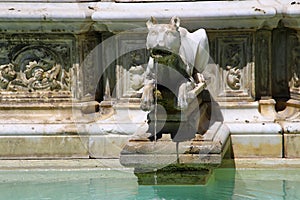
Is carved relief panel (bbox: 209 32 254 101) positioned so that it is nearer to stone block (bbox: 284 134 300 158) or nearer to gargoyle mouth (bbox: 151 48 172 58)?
stone block (bbox: 284 134 300 158)

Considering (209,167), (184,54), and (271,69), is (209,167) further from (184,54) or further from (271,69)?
(271,69)

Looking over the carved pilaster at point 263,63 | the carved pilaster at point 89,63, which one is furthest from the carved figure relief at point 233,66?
the carved pilaster at point 89,63

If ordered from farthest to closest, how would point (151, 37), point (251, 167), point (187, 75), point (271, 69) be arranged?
point (271, 69) → point (251, 167) → point (187, 75) → point (151, 37)

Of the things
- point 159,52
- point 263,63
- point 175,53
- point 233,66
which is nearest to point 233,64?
point 233,66

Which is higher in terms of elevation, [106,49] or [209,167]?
[106,49]

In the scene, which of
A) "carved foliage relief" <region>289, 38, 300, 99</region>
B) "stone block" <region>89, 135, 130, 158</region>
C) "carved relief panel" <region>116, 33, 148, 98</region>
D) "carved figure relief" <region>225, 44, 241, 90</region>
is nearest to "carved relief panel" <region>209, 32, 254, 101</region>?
"carved figure relief" <region>225, 44, 241, 90</region>

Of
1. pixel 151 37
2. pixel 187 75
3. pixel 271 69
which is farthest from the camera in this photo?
pixel 271 69

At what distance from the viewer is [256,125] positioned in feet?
22.6

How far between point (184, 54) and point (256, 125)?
1.11 meters

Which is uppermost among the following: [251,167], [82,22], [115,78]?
[82,22]

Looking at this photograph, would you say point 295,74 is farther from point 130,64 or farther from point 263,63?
point 130,64

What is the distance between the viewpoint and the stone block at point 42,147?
22.9 feet

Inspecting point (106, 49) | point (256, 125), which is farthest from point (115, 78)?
point (256, 125)

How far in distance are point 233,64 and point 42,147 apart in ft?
6.08
